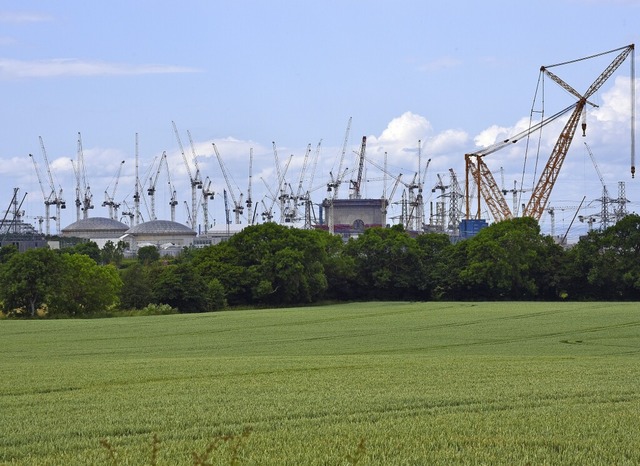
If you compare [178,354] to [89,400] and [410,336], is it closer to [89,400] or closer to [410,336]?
[410,336]

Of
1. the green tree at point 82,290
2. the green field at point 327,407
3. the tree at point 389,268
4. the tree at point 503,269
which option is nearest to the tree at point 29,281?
the green tree at point 82,290

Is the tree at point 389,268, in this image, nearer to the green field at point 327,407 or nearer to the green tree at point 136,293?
the green tree at point 136,293

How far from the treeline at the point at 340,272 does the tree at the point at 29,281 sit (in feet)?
0.39

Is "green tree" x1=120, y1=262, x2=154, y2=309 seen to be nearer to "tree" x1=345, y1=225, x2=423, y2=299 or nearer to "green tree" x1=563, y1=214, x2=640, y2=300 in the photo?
"tree" x1=345, y1=225, x2=423, y2=299

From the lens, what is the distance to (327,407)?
23.0m

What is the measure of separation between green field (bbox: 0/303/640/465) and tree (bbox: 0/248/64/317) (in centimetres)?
4505

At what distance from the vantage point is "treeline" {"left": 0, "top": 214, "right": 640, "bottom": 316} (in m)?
102

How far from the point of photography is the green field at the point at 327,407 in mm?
16984

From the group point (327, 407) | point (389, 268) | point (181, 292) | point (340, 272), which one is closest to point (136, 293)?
point (181, 292)

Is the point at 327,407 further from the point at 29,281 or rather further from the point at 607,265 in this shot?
the point at 607,265

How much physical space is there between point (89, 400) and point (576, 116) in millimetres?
144291

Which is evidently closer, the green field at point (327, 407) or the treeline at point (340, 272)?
the green field at point (327, 407)

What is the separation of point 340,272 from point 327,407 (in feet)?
323

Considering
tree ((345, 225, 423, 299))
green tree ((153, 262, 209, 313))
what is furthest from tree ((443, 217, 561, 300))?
green tree ((153, 262, 209, 313))
